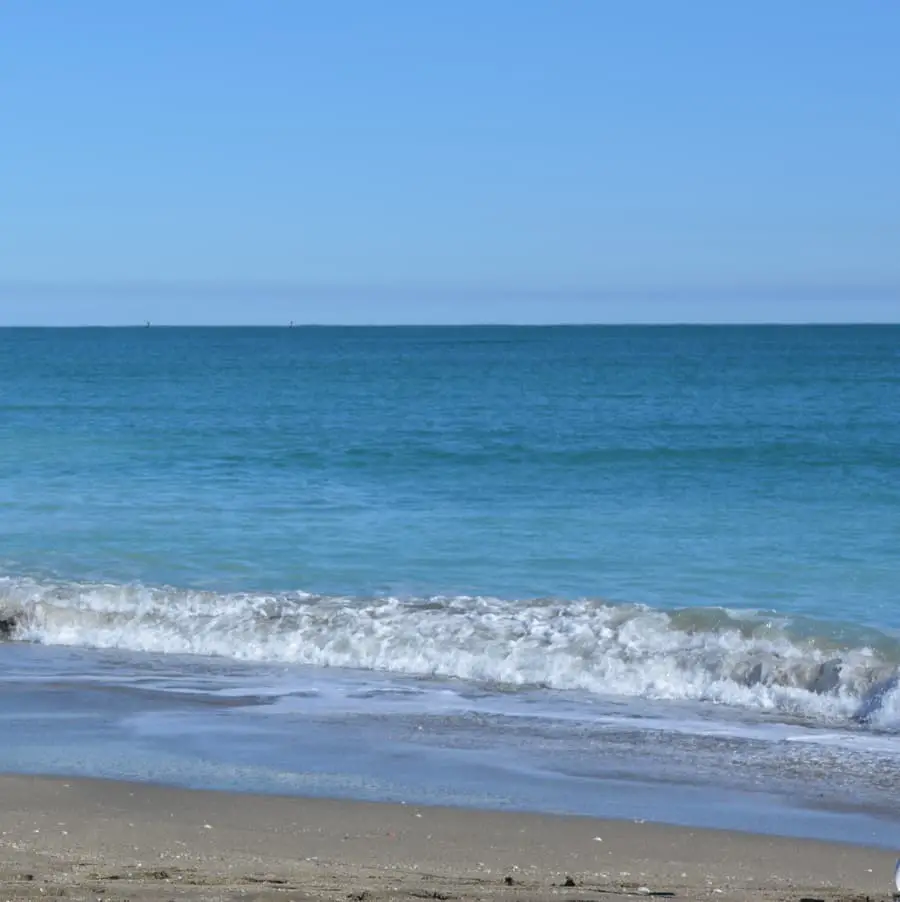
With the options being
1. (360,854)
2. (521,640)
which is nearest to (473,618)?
(521,640)

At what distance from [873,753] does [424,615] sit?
492 cm

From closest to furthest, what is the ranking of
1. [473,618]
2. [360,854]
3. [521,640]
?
[360,854] → [521,640] → [473,618]

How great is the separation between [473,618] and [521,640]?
883 millimetres

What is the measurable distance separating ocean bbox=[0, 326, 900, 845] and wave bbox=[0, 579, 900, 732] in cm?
3

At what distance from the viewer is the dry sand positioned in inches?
228

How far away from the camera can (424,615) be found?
1304 centimetres

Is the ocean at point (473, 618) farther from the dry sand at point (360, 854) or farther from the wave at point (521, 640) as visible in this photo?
the dry sand at point (360, 854)

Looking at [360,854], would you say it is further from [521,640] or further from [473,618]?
[473,618]

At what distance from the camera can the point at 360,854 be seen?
666 centimetres

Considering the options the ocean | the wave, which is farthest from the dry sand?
the wave

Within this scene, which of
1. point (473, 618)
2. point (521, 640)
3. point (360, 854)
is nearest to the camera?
point (360, 854)

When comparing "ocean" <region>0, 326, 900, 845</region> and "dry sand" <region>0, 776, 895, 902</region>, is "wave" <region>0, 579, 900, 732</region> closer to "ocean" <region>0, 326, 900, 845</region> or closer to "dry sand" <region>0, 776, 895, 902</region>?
"ocean" <region>0, 326, 900, 845</region>

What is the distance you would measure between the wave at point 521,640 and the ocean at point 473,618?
1.3 inches

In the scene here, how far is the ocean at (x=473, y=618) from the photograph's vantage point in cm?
845
